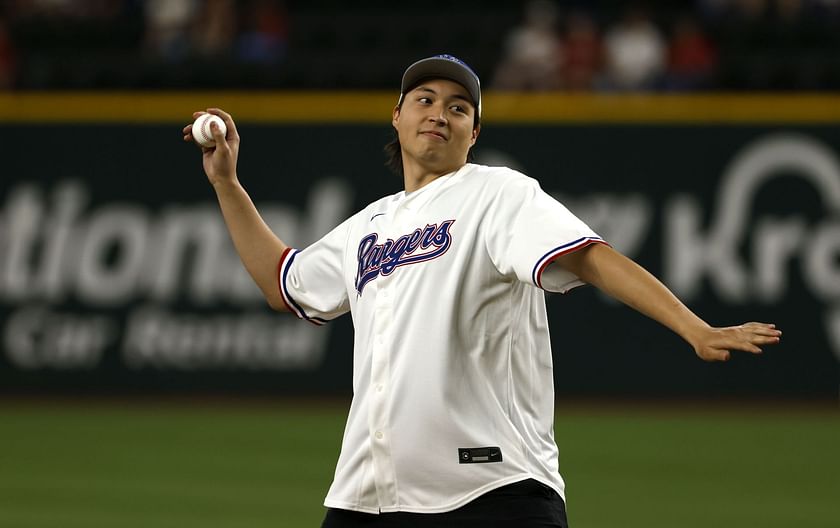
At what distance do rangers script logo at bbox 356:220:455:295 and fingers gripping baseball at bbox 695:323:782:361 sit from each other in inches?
29.4

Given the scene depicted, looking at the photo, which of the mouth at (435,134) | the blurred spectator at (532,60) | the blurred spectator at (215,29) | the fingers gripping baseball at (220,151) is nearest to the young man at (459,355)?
the mouth at (435,134)

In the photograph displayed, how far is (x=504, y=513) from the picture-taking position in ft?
10.4

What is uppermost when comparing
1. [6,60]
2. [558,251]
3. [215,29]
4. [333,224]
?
[215,29]

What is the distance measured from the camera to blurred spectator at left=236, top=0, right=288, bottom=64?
13359 millimetres

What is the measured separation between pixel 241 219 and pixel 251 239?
7 centimetres

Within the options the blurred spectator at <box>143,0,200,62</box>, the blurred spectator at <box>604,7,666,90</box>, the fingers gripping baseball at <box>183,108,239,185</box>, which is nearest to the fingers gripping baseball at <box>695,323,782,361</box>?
the fingers gripping baseball at <box>183,108,239,185</box>

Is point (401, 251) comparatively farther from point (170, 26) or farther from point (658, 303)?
point (170, 26)

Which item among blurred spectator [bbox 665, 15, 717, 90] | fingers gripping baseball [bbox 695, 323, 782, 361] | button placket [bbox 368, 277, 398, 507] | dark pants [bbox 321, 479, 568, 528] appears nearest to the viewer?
fingers gripping baseball [bbox 695, 323, 782, 361]

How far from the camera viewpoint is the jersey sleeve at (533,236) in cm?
306

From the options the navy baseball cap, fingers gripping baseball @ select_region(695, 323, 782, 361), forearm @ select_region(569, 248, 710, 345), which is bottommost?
fingers gripping baseball @ select_region(695, 323, 782, 361)

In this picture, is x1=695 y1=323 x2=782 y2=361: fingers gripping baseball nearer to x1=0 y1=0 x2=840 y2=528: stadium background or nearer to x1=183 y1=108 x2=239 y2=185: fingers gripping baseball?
x1=183 y1=108 x2=239 y2=185: fingers gripping baseball

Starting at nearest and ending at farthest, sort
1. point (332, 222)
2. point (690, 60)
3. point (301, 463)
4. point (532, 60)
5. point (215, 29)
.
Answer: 1. point (301, 463)
2. point (332, 222)
3. point (532, 60)
4. point (690, 60)
5. point (215, 29)

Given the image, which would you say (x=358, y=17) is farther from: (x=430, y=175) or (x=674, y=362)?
(x=430, y=175)

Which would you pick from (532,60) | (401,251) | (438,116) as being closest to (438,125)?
(438,116)
